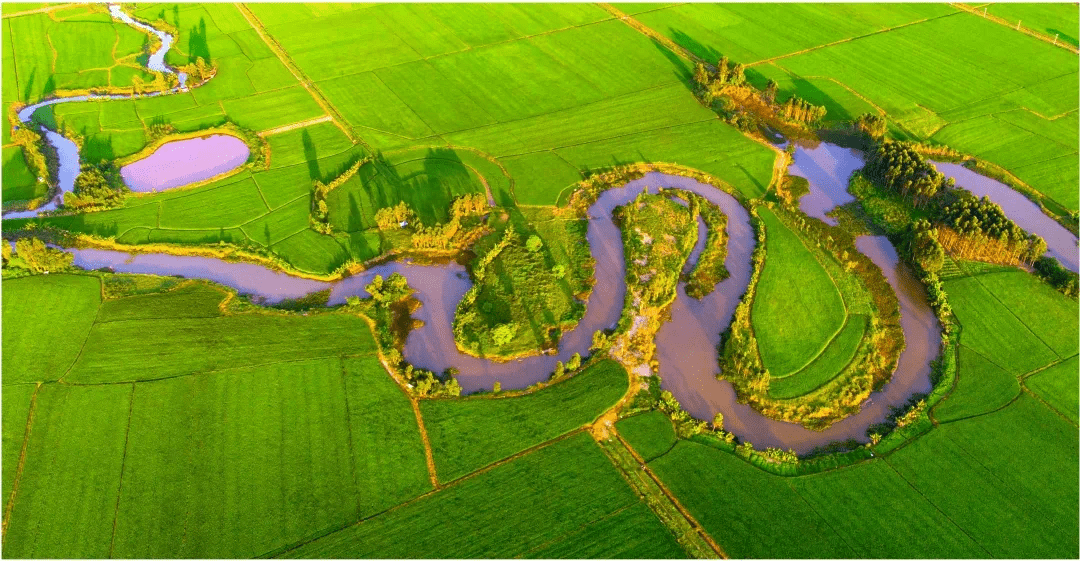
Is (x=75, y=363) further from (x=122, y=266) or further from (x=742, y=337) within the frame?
(x=742, y=337)

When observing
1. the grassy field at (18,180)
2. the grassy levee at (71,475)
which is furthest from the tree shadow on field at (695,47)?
the grassy field at (18,180)

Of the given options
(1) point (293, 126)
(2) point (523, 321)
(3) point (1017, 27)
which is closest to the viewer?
(2) point (523, 321)

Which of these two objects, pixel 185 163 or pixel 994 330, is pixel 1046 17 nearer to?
pixel 994 330

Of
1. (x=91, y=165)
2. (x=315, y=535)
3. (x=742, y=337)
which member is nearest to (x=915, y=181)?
(x=742, y=337)

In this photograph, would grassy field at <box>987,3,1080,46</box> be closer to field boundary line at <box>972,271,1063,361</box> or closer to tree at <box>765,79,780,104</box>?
tree at <box>765,79,780,104</box>

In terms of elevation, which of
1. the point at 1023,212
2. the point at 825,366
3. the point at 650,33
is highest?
the point at 650,33

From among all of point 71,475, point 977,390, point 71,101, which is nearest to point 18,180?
point 71,101
